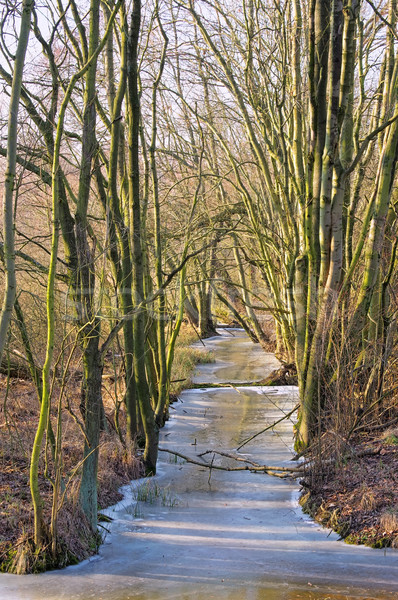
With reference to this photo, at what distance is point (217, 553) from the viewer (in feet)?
14.8

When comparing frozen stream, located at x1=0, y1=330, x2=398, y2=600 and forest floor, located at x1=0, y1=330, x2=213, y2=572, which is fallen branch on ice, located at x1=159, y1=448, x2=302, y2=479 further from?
forest floor, located at x1=0, y1=330, x2=213, y2=572

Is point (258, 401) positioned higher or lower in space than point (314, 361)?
lower

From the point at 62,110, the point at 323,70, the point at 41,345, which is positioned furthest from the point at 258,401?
the point at 62,110

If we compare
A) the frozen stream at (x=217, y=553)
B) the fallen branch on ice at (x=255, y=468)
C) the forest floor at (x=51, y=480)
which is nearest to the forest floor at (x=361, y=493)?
the frozen stream at (x=217, y=553)

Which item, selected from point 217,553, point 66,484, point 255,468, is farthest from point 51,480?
point 255,468

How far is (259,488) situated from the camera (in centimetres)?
616

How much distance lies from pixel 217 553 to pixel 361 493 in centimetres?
142

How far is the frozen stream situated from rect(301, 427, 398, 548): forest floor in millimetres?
139

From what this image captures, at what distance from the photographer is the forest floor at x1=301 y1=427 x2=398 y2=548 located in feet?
15.2

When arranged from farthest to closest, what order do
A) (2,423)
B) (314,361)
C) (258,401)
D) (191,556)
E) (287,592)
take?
(258,401) → (2,423) → (314,361) → (191,556) → (287,592)

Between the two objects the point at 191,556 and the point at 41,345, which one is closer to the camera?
the point at 191,556

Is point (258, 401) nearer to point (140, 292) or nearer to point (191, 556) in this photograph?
point (140, 292)

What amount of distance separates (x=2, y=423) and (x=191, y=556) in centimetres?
430

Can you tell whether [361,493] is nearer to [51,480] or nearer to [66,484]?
[66,484]
